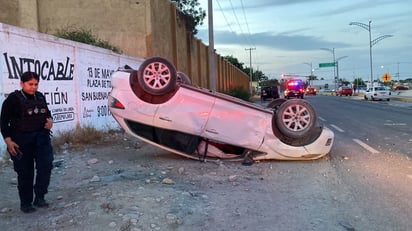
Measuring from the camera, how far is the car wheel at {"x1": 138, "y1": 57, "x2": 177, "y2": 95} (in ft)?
26.0

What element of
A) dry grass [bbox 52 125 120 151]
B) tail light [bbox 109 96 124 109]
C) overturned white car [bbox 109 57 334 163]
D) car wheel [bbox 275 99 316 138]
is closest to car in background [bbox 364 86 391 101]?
dry grass [bbox 52 125 120 151]

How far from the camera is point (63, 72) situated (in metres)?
10.7

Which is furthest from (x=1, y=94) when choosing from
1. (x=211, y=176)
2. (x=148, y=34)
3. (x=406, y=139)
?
(x=148, y=34)

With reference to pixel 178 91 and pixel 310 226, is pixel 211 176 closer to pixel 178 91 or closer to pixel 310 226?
pixel 178 91

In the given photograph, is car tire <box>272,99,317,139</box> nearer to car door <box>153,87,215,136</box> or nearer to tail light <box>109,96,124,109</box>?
car door <box>153,87,215,136</box>

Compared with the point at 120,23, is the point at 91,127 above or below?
below

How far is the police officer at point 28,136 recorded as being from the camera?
17.0 ft

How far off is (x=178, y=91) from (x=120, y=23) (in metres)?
15.7

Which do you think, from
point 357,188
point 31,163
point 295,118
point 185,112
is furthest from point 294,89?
point 31,163

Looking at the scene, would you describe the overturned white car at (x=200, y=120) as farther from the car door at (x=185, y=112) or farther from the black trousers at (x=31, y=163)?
the black trousers at (x=31, y=163)

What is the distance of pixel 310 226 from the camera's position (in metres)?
5.01

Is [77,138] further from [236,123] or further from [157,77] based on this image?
[236,123]

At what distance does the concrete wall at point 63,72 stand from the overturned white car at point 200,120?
205 cm

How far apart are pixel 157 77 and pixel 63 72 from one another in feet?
12.1
